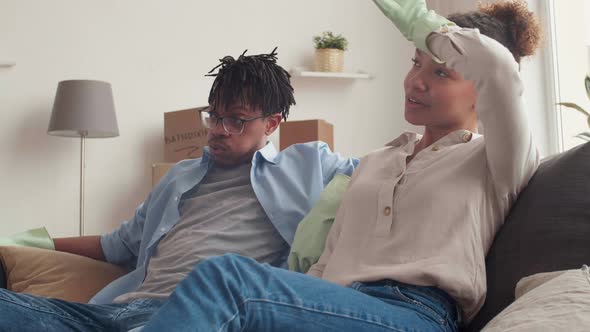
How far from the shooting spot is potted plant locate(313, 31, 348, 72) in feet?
11.4

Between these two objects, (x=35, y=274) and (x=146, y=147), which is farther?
(x=146, y=147)

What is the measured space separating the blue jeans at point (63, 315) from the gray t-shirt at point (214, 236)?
9cm

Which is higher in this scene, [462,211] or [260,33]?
[260,33]

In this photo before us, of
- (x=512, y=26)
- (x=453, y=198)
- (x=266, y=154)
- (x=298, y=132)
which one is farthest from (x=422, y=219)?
(x=298, y=132)

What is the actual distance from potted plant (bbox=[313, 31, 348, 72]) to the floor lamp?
3.66 ft

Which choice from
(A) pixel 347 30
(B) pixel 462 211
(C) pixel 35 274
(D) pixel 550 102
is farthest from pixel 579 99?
(C) pixel 35 274

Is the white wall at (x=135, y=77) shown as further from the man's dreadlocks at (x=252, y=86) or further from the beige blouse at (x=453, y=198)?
the beige blouse at (x=453, y=198)

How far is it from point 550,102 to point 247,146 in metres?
2.03

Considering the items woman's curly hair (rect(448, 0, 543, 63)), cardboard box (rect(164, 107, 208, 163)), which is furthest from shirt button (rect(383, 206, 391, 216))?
cardboard box (rect(164, 107, 208, 163))

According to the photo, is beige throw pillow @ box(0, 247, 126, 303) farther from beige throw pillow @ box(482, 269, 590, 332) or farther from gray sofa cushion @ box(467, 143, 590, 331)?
beige throw pillow @ box(482, 269, 590, 332)

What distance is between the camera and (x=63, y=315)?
1.30 m

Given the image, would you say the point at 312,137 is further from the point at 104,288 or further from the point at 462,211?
the point at 462,211

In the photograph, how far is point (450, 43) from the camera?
1.09 m

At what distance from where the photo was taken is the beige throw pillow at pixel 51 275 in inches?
70.6
